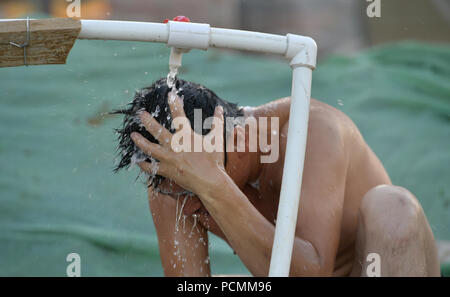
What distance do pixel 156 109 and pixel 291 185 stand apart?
340mm

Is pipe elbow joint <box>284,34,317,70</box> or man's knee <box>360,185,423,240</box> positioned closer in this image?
pipe elbow joint <box>284,34,317,70</box>

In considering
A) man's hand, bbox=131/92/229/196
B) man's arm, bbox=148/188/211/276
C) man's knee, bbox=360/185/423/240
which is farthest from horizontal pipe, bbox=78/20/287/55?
man's arm, bbox=148/188/211/276

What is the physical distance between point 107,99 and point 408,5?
8.46 feet

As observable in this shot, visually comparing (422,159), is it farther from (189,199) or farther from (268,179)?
(189,199)

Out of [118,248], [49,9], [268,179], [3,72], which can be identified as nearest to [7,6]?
[49,9]

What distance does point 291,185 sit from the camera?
1.01 metres

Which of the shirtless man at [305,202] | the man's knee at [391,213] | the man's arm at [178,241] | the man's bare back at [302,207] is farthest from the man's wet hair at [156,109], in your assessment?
the man's knee at [391,213]

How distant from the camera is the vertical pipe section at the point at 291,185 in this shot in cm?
99

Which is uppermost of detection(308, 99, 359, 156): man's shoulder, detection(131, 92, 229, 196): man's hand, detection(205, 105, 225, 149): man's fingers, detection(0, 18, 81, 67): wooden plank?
detection(0, 18, 81, 67): wooden plank

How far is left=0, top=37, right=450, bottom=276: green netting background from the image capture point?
1.90m

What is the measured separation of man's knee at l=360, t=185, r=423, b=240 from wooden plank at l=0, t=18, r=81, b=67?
2.05 feet

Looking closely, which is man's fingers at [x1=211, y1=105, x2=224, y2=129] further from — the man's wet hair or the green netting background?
the green netting background

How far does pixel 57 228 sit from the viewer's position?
6.27 feet

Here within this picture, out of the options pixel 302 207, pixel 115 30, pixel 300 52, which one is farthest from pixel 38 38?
pixel 302 207
